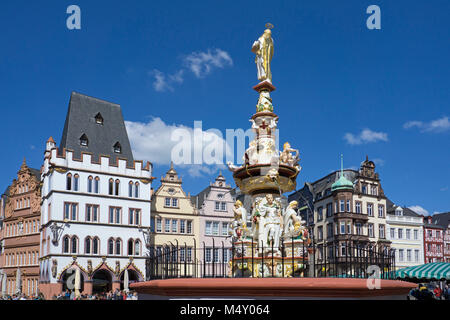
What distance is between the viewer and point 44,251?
52.4 m

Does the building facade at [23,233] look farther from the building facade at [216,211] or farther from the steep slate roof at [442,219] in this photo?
the steep slate roof at [442,219]

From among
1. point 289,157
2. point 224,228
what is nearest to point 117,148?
point 224,228

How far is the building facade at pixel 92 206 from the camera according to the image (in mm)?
50469

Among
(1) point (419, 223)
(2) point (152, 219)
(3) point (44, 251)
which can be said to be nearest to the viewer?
(3) point (44, 251)

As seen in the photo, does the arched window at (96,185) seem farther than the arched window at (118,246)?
No

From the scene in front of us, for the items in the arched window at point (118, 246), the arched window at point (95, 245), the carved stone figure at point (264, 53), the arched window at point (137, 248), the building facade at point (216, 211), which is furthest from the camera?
the building facade at point (216, 211)

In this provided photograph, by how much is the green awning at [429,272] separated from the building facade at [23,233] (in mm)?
40083

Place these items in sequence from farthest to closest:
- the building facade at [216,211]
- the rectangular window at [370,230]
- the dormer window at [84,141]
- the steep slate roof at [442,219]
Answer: the steep slate roof at [442,219] → the rectangular window at [370,230] → the building facade at [216,211] → the dormer window at [84,141]

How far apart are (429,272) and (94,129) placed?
1632 inches

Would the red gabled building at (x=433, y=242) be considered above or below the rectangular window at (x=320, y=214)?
below

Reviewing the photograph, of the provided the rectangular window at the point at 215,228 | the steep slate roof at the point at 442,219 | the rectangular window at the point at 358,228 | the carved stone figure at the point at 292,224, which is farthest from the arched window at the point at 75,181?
the steep slate roof at the point at 442,219

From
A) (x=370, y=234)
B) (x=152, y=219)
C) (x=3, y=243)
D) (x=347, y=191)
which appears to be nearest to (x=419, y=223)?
(x=370, y=234)

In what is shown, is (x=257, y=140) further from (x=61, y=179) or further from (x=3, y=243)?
(x=3, y=243)
